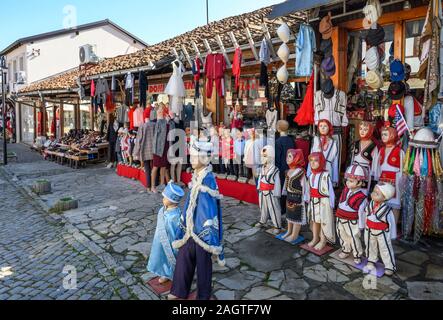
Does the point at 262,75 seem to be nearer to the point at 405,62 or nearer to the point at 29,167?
the point at 405,62

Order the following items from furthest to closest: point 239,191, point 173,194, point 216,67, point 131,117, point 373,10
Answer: point 131,117 → point 216,67 → point 239,191 → point 373,10 → point 173,194

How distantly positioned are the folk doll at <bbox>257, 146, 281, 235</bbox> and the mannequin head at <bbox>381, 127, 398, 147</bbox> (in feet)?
5.47

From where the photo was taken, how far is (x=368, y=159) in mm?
5574

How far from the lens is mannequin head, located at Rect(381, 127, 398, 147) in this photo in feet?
17.1

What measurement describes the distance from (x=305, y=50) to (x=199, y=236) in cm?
399

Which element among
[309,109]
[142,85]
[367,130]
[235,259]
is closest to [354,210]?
[367,130]

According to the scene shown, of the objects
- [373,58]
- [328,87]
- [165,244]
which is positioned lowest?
[165,244]

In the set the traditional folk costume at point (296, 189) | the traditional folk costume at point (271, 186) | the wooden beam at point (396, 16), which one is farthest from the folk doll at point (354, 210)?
the wooden beam at point (396, 16)

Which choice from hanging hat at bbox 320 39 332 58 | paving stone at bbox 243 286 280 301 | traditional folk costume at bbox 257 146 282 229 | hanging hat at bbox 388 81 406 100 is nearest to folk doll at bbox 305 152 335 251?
traditional folk costume at bbox 257 146 282 229

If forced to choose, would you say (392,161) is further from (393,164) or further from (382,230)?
(382,230)

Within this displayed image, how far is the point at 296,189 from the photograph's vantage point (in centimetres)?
530

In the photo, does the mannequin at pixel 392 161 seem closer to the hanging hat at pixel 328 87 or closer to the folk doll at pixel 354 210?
the folk doll at pixel 354 210
